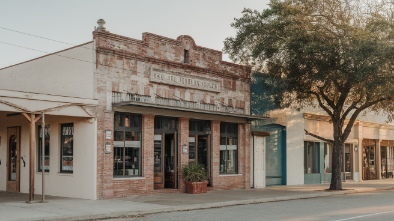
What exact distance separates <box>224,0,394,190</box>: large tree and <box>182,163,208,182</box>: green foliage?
5318mm

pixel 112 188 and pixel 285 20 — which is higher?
pixel 285 20

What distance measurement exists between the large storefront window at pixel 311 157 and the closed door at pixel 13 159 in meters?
15.7

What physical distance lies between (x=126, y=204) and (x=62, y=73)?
6043 millimetres

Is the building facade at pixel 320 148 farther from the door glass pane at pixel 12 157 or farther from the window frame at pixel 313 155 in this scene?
the door glass pane at pixel 12 157

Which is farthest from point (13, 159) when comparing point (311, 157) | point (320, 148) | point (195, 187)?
point (320, 148)

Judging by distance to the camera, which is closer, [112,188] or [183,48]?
[112,188]

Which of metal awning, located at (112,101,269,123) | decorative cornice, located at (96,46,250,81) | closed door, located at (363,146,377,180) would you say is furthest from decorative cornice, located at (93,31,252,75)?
closed door, located at (363,146,377,180)

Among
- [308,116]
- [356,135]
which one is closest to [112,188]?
[308,116]

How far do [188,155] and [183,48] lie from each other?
449 centimetres

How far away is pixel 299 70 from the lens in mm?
23688

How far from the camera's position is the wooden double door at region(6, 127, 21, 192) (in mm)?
22406

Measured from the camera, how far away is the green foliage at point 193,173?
2219 centimetres

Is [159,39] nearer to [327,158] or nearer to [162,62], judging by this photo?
[162,62]

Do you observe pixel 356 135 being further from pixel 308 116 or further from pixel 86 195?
pixel 86 195
